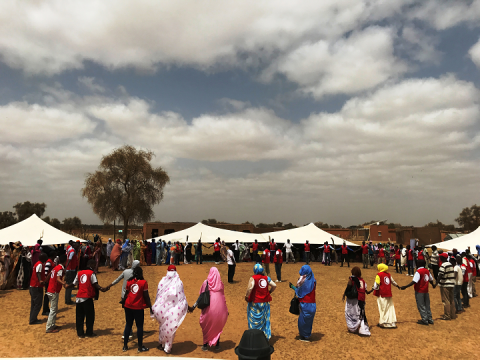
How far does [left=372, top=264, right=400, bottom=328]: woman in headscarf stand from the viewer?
7406mm

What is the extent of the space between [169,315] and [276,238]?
1857 cm

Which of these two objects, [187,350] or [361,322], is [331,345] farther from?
[187,350]

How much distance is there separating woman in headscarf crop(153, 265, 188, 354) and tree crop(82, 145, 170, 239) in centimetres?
2976

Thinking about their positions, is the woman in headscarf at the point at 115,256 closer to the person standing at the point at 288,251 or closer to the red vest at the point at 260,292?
the person standing at the point at 288,251

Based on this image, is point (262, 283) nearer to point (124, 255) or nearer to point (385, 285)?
point (385, 285)

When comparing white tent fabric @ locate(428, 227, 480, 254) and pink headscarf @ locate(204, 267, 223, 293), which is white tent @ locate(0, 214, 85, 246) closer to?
pink headscarf @ locate(204, 267, 223, 293)

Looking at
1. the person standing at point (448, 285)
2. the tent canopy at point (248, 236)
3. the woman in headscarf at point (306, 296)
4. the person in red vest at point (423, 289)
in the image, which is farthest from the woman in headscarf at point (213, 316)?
the tent canopy at point (248, 236)

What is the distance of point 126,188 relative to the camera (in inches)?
1384

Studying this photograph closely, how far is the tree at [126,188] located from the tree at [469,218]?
56.4m

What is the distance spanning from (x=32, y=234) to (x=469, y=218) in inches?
2737

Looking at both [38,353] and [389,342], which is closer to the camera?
[38,353]

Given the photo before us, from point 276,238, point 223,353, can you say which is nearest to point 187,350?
point 223,353

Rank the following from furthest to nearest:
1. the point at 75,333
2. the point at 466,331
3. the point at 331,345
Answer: the point at 466,331 < the point at 75,333 < the point at 331,345

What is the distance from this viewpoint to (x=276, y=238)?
23.8 metres
